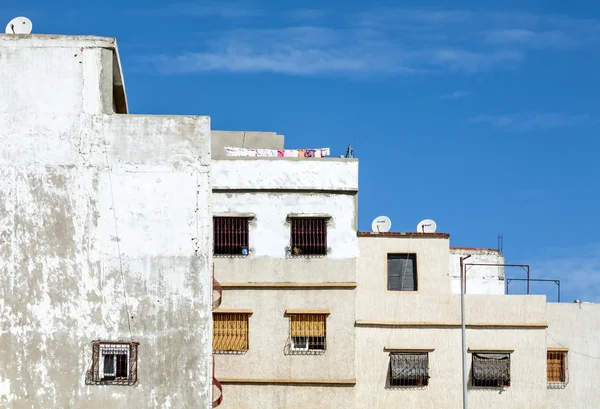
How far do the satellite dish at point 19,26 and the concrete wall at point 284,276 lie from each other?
33.9 ft

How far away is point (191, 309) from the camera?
32250mm

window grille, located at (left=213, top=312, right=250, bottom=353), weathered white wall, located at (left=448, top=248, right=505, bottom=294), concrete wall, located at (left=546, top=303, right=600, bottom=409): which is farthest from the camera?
weathered white wall, located at (left=448, top=248, right=505, bottom=294)

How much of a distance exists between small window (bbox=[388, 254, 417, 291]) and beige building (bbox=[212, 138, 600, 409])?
31 millimetres

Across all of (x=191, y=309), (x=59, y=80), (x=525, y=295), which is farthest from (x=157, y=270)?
(x=525, y=295)

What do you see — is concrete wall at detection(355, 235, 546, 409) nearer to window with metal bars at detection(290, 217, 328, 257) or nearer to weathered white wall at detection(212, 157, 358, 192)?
window with metal bars at detection(290, 217, 328, 257)

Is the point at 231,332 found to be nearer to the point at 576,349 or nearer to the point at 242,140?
the point at 242,140

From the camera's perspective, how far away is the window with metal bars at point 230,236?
139 feet

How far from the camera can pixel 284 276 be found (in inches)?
1662

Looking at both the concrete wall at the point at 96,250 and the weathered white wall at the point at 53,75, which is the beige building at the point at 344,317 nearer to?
the concrete wall at the point at 96,250

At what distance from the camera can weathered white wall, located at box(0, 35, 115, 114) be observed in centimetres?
3244

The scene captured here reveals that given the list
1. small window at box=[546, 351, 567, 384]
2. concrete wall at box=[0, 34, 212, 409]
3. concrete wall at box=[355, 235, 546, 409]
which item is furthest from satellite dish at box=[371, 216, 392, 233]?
concrete wall at box=[0, 34, 212, 409]

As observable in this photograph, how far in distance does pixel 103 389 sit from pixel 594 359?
1842 cm

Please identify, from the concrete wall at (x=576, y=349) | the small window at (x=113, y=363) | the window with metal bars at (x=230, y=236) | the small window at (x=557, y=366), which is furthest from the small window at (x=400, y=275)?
the small window at (x=113, y=363)

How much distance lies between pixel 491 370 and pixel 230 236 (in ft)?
29.9
